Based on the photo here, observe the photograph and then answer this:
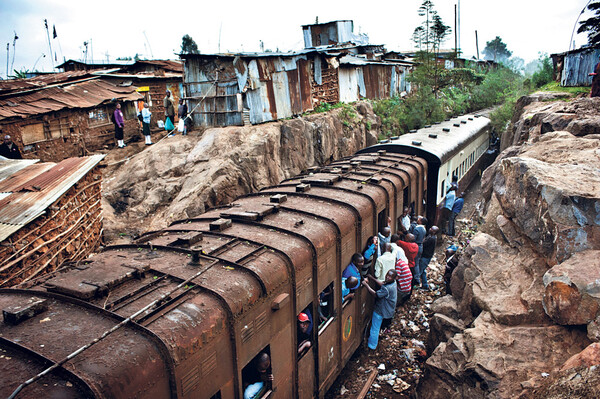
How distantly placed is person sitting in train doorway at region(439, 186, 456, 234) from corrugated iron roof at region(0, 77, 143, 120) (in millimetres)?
11725

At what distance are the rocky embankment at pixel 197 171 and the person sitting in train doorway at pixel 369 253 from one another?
571 cm

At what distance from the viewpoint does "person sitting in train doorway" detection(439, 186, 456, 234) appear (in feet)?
38.0

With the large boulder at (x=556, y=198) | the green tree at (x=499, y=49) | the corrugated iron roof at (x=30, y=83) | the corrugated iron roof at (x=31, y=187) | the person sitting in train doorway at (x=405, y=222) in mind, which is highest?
the green tree at (x=499, y=49)

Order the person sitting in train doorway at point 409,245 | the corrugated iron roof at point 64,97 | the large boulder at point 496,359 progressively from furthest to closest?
the corrugated iron roof at point 64,97 < the person sitting in train doorway at point 409,245 < the large boulder at point 496,359

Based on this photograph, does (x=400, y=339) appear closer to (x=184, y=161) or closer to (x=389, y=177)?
(x=389, y=177)

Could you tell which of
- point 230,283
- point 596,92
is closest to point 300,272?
point 230,283

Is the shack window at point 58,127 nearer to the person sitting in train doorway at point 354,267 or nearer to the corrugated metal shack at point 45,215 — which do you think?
the corrugated metal shack at point 45,215

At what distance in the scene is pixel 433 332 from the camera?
23.5 feet

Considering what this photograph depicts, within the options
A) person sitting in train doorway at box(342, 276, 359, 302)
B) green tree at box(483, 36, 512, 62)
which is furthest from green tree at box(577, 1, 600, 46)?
green tree at box(483, 36, 512, 62)

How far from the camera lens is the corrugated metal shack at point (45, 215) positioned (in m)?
6.10

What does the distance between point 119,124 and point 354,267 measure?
11.3 m

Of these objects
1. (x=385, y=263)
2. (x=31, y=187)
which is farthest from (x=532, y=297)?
(x=31, y=187)

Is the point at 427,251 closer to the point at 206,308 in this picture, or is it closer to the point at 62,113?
the point at 206,308

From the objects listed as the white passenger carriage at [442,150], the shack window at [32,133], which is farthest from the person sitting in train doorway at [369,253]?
the shack window at [32,133]
